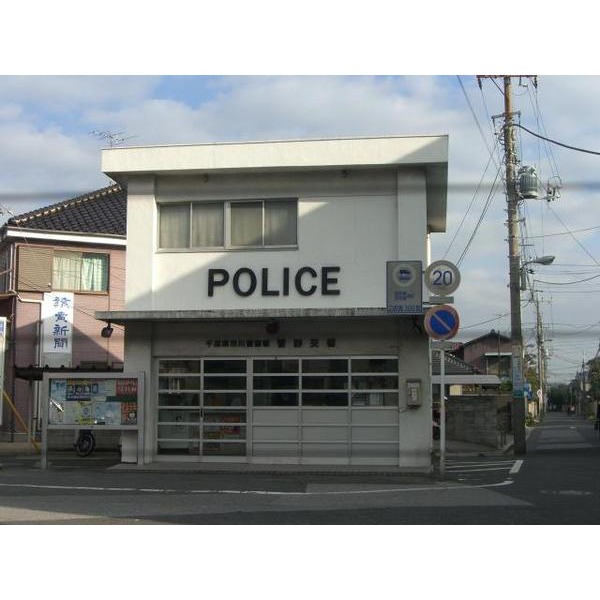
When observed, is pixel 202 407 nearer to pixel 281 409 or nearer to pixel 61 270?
pixel 281 409

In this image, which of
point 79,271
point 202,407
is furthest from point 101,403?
point 79,271

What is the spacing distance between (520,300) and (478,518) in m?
15.1

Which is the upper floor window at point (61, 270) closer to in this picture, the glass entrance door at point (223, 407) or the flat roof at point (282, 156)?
the flat roof at point (282, 156)

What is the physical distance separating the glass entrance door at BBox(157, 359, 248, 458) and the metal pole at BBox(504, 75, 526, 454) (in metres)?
9.53

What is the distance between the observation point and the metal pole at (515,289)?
23.0m

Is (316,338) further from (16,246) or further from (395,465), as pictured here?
(16,246)

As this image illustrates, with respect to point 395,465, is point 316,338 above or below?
above

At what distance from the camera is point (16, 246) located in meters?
25.7

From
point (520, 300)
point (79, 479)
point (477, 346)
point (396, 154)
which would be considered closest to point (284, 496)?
point (79, 479)

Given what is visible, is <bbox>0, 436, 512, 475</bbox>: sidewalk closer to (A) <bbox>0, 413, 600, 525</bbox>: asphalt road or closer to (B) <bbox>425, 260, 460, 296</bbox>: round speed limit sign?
(A) <bbox>0, 413, 600, 525</bbox>: asphalt road

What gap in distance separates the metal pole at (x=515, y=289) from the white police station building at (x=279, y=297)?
24.4ft

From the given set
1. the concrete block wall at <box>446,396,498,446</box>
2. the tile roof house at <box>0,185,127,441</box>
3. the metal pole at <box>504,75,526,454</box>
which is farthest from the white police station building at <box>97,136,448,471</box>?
the concrete block wall at <box>446,396,498,446</box>

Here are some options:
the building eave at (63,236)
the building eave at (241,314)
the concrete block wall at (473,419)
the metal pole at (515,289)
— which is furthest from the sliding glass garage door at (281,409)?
the concrete block wall at (473,419)

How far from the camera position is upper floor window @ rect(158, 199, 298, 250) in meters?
17.1
